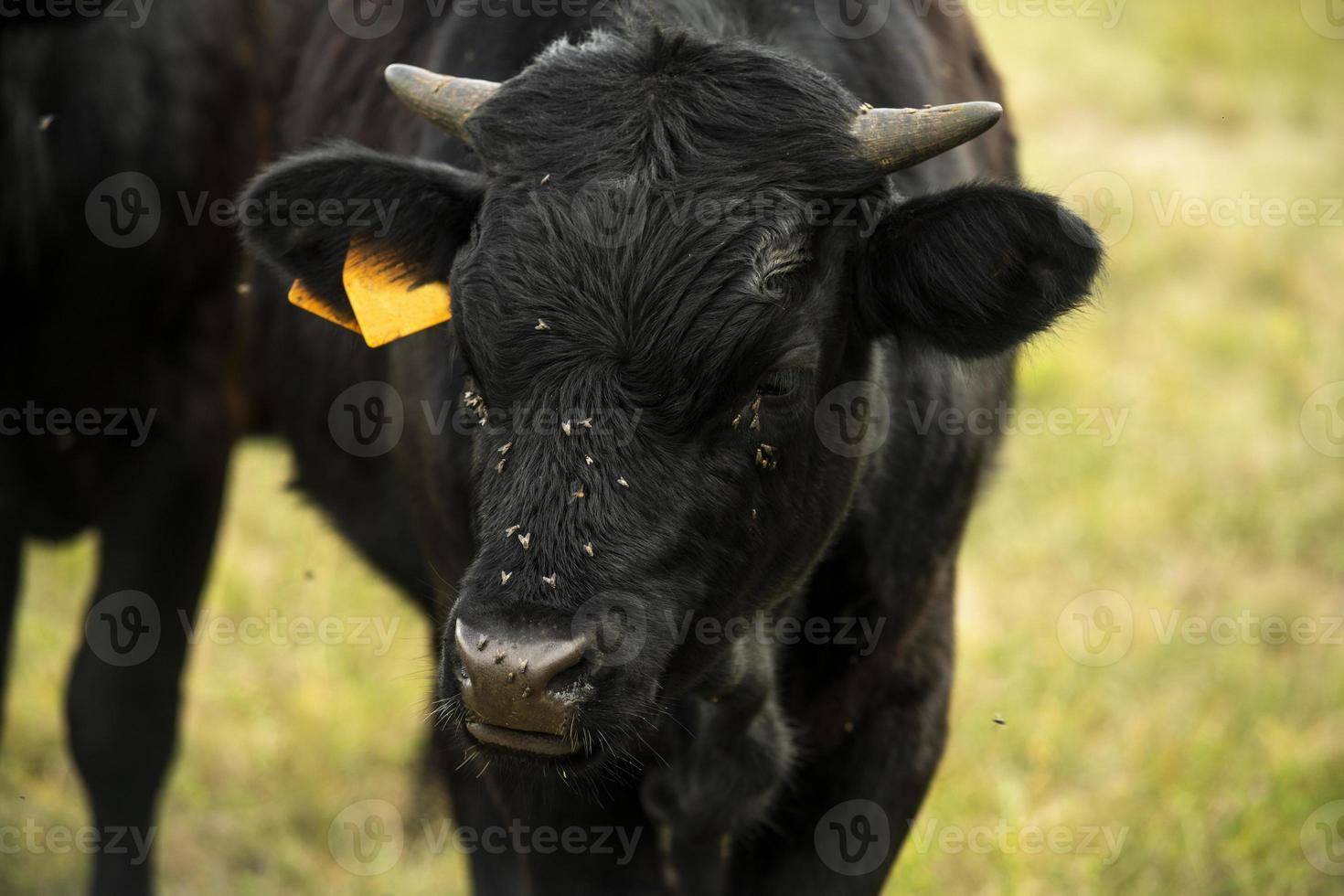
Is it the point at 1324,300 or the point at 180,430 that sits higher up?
the point at 180,430

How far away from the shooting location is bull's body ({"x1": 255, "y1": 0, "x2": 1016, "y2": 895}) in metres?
3.84

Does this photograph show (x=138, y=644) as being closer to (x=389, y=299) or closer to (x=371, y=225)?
(x=389, y=299)

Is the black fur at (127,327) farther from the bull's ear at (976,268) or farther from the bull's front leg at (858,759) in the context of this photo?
the bull's ear at (976,268)

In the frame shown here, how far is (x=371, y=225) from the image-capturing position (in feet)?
11.4

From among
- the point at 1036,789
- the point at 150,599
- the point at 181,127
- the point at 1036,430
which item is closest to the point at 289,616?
the point at 150,599

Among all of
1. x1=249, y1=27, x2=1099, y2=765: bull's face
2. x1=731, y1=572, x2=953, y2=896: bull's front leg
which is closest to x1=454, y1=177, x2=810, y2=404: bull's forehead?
x1=249, y1=27, x2=1099, y2=765: bull's face

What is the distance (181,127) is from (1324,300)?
7.09 metres

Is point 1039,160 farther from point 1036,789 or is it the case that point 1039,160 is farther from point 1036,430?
point 1036,789

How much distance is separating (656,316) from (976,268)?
707 mm

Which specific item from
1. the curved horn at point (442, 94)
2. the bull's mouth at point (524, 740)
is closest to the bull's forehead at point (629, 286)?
the curved horn at point (442, 94)

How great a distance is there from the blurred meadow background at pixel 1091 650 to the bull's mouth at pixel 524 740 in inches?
21.9

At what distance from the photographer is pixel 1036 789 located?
Result: 5.57 meters

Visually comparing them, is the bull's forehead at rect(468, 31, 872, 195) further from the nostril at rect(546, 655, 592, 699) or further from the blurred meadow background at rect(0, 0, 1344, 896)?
the nostril at rect(546, 655, 592, 699)

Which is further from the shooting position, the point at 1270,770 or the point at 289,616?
the point at 289,616
